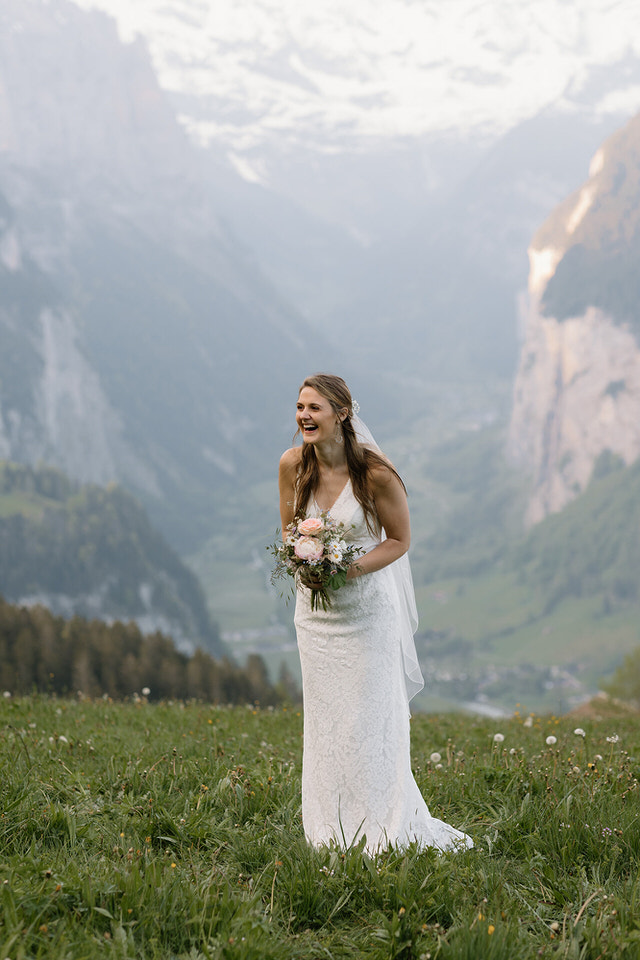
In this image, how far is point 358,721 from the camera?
6348mm

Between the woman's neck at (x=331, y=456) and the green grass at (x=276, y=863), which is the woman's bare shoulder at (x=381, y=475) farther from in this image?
the green grass at (x=276, y=863)

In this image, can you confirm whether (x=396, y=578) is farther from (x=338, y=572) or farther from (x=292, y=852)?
(x=292, y=852)

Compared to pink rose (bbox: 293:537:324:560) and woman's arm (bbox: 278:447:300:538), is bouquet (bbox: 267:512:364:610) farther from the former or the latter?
woman's arm (bbox: 278:447:300:538)

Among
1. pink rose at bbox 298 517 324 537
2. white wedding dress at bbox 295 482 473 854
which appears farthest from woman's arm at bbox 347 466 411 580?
pink rose at bbox 298 517 324 537

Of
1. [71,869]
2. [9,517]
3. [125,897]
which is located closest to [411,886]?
[125,897]

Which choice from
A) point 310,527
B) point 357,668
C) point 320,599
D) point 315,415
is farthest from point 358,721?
point 315,415

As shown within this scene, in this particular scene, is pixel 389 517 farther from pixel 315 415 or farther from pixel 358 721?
pixel 358 721

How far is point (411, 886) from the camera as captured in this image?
17.0 feet

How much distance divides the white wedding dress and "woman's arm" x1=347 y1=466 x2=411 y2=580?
15 cm

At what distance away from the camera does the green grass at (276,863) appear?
4.59m

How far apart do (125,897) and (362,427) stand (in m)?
3.78

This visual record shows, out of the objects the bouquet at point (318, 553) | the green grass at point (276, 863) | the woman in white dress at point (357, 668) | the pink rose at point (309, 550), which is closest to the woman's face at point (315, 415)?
the woman in white dress at point (357, 668)

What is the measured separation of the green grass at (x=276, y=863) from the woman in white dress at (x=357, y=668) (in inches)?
16.8

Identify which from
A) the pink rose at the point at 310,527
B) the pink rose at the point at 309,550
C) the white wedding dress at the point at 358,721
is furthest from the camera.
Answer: the white wedding dress at the point at 358,721
